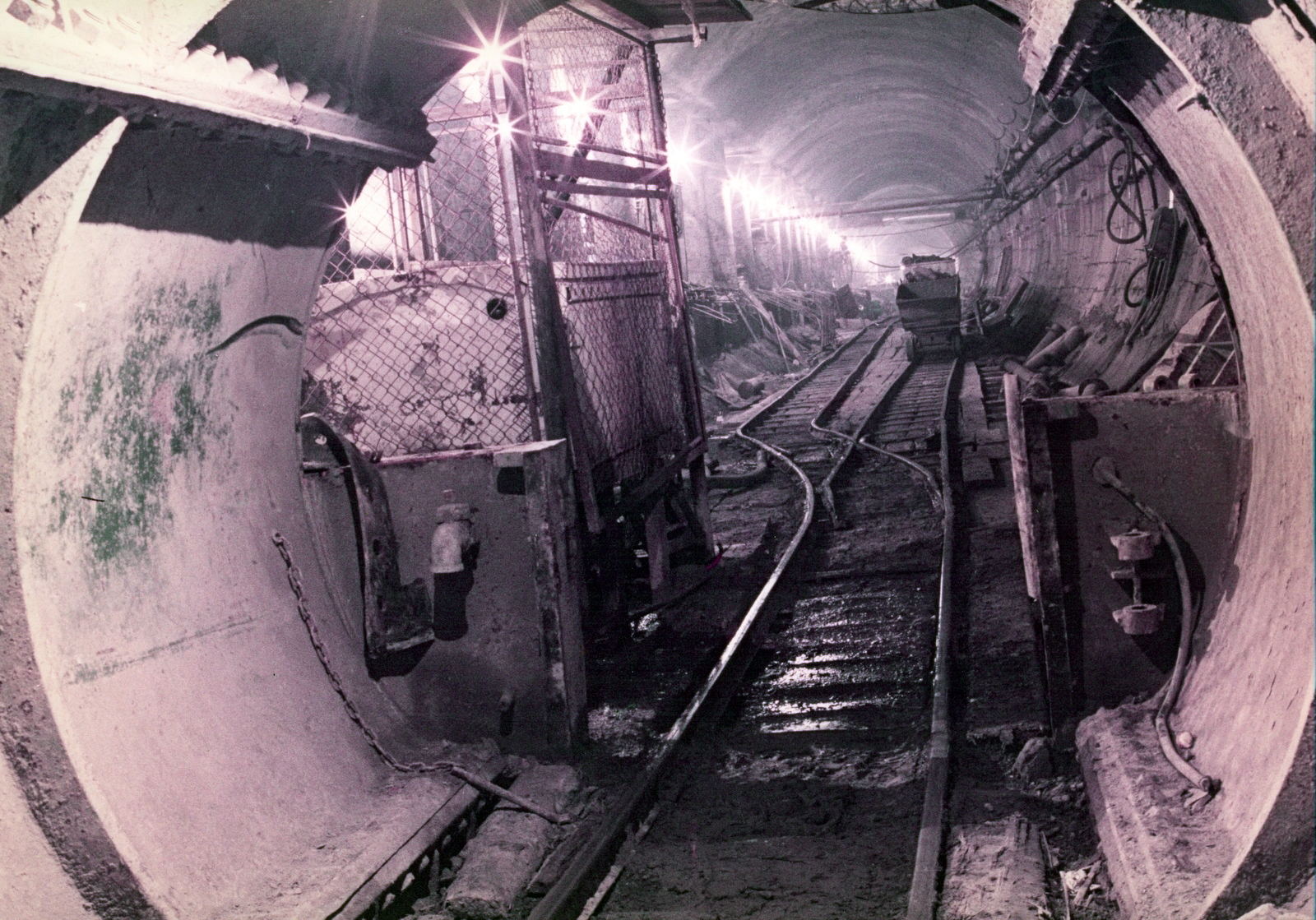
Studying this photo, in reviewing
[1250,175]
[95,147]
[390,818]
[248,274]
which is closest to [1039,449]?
[1250,175]

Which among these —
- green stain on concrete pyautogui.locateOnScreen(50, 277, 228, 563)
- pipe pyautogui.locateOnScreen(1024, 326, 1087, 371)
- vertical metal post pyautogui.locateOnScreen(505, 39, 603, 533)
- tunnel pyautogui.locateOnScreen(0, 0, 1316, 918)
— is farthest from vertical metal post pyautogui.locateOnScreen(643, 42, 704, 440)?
pipe pyautogui.locateOnScreen(1024, 326, 1087, 371)

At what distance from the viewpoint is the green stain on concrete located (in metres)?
3.35

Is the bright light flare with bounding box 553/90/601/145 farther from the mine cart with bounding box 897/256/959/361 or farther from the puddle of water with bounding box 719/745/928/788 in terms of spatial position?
the mine cart with bounding box 897/256/959/361

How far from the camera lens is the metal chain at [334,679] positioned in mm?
4422

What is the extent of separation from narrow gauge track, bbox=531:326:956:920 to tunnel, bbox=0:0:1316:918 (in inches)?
28.2

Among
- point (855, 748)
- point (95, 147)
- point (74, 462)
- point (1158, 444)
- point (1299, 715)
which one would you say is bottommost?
point (855, 748)

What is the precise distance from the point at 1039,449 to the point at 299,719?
3.06 m

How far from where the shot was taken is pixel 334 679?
447cm

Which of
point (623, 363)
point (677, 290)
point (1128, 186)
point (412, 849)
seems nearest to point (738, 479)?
point (677, 290)

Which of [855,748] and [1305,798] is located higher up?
[1305,798]

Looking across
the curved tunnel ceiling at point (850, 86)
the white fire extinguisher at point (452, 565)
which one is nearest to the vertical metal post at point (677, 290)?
the white fire extinguisher at point (452, 565)

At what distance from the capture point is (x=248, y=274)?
13.7 feet

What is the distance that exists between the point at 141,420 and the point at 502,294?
2941 mm

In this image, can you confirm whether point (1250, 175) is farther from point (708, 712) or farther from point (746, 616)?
point (746, 616)
